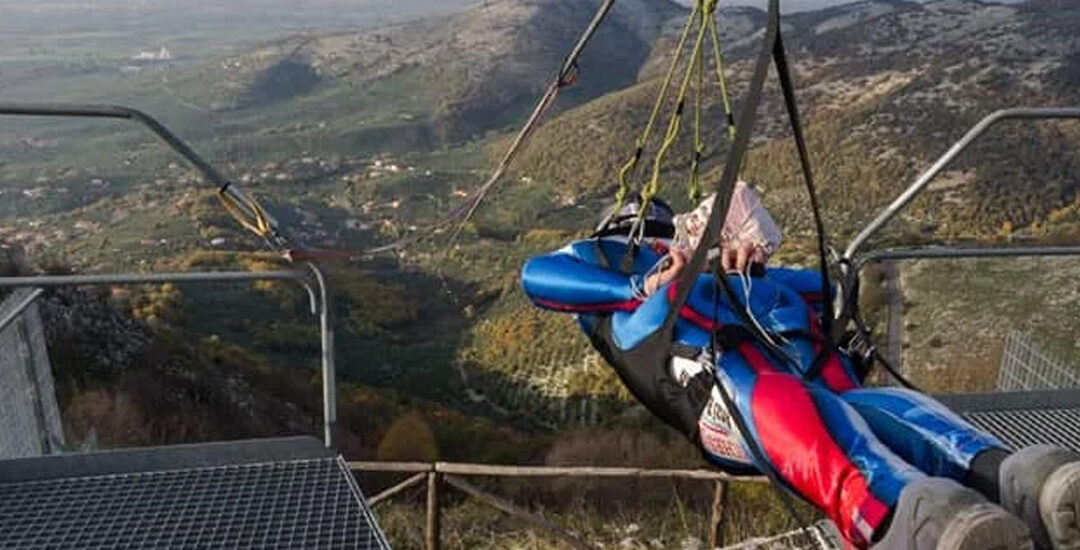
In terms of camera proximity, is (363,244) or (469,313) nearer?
(469,313)

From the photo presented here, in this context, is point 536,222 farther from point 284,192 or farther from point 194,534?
point 194,534

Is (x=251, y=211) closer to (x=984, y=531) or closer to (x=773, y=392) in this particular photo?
(x=773, y=392)

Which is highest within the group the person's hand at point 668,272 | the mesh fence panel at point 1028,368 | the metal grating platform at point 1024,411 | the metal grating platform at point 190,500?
the person's hand at point 668,272

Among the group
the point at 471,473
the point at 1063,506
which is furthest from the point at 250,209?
the point at 471,473

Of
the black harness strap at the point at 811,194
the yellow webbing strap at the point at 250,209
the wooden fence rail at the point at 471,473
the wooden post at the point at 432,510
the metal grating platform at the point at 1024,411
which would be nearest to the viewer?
the black harness strap at the point at 811,194

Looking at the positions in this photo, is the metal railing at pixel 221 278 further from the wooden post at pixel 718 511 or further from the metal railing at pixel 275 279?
the wooden post at pixel 718 511

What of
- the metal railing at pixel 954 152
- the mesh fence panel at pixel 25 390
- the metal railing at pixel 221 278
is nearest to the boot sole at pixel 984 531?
the metal railing at pixel 954 152

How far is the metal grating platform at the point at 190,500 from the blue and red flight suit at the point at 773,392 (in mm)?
874

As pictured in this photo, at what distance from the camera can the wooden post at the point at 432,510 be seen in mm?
4906

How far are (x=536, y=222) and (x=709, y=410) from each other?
59303mm

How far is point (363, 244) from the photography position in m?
57.9

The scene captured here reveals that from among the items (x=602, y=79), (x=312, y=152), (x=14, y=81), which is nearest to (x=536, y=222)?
(x=312, y=152)

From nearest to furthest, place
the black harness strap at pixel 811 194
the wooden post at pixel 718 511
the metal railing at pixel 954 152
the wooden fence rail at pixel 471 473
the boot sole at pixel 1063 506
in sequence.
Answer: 1. the boot sole at pixel 1063 506
2. the black harness strap at pixel 811 194
3. the metal railing at pixel 954 152
4. the wooden fence rail at pixel 471 473
5. the wooden post at pixel 718 511

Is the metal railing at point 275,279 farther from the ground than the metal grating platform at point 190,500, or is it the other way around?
the metal railing at point 275,279
